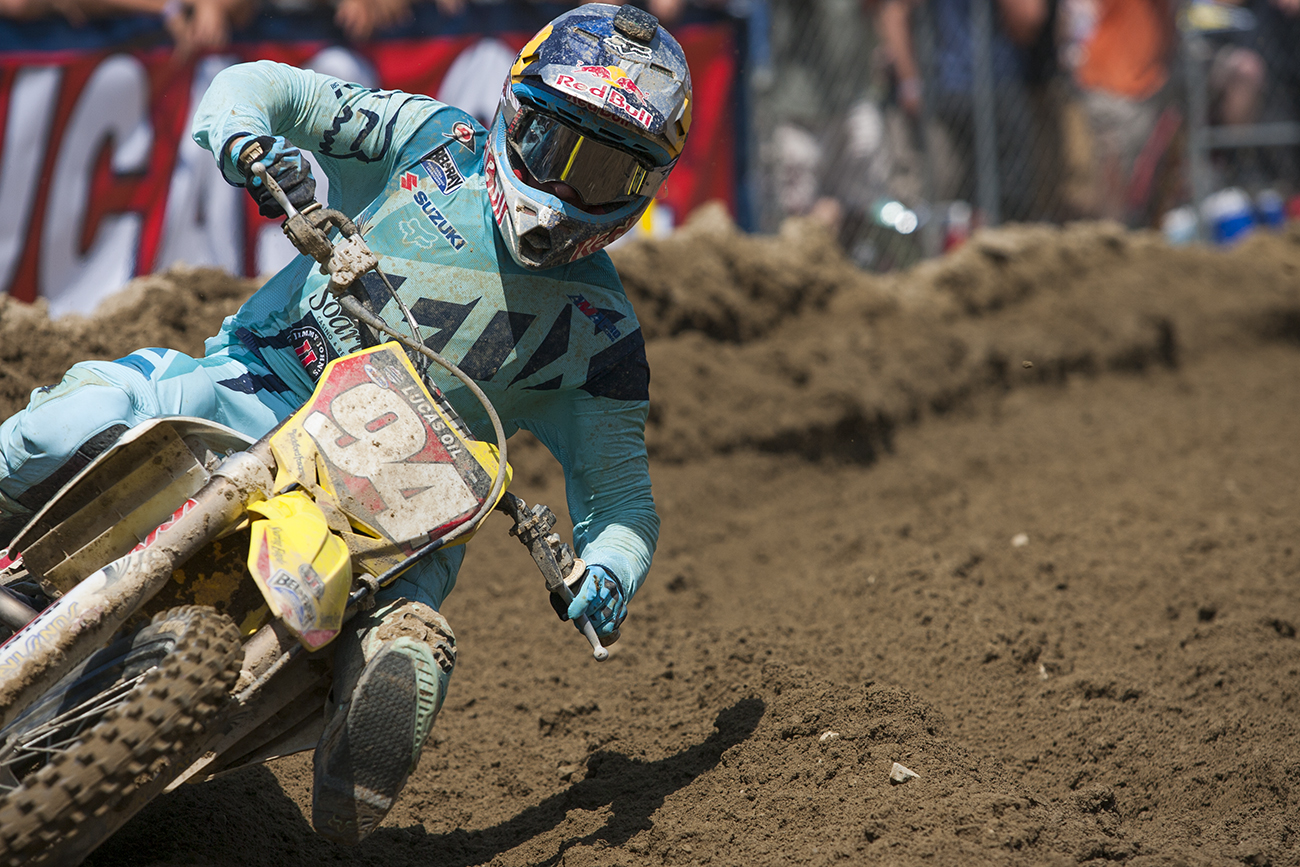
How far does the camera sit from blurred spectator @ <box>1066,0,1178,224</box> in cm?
916

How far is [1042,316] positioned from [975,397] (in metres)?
1.11

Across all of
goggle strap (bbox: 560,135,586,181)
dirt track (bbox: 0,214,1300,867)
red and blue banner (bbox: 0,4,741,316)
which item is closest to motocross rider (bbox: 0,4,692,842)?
goggle strap (bbox: 560,135,586,181)

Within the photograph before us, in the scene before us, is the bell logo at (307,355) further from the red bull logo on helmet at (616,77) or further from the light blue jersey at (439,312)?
the red bull logo on helmet at (616,77)

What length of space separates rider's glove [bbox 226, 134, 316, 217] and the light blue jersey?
2.6 inches

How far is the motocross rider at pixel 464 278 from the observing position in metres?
2.87

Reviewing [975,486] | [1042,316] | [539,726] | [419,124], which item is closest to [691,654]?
[539,726]

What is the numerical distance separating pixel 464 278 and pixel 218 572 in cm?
99

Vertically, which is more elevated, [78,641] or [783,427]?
[78,641]

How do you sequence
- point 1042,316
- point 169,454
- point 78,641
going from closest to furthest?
point 78,641
point 169,454
point 1042,316

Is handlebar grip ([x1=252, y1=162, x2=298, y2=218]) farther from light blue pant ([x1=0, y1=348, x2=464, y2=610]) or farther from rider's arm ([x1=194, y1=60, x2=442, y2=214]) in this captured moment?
light blue pant ([x1=0, y1=348, x2=464, y2=610])

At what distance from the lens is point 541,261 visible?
3084 millimetres

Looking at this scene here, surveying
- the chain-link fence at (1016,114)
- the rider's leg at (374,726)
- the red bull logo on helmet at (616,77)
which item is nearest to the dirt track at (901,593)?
the chain-link fence at (1016,114)

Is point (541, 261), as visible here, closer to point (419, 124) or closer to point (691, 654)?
point (419, 124)

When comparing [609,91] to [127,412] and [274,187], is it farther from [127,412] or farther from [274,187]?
[127,412]
